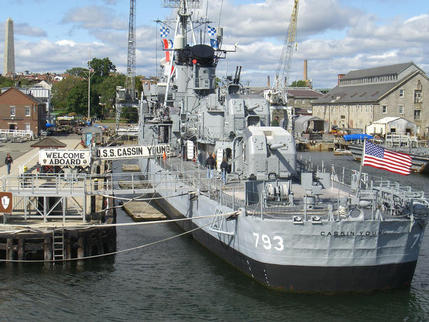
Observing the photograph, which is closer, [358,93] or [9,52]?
[358,93]

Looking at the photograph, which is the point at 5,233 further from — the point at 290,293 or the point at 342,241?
the point at 342,241

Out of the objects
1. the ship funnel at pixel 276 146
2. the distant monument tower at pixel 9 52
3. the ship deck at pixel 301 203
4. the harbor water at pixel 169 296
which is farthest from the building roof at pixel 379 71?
the distant monument tower at pixel 9 52

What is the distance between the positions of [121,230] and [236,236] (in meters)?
10.4

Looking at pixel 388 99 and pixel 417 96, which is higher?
pixel 417 96

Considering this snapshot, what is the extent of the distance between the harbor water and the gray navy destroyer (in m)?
0.57

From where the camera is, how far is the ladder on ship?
2201 centimetres

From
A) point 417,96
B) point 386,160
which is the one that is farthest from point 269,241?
point 417,96

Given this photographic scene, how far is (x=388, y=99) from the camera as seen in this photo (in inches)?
3196

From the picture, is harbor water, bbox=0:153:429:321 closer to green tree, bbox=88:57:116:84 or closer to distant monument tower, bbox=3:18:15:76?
green tree, bbox=88:57:116:84

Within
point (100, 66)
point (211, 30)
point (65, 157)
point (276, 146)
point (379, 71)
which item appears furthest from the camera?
point (100, 66)

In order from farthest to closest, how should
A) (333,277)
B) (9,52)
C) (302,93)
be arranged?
1. (9,52)
2. (302,93)
3. (333,277)

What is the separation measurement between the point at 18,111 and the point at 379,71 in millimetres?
58691

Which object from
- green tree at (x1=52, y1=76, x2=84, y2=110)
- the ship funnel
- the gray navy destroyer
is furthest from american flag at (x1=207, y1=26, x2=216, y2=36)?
green tree at (x1=52, y1=76, x2=84, y2=110)

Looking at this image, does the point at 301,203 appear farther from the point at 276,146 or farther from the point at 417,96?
the point at 417,96
